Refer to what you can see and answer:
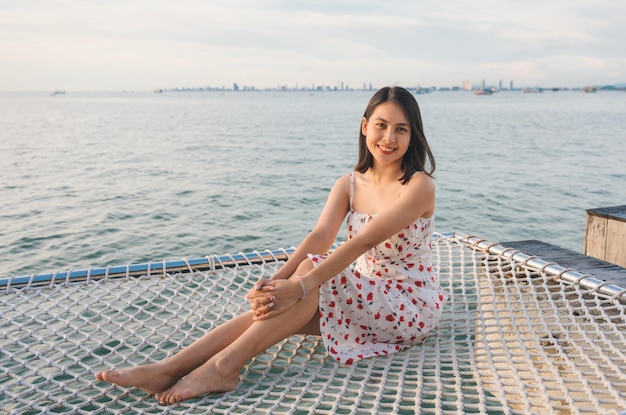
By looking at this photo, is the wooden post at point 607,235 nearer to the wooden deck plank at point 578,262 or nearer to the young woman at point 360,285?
the wooden deck plank at point 578,262

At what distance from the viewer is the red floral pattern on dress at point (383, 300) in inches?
108

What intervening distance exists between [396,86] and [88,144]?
2373cm

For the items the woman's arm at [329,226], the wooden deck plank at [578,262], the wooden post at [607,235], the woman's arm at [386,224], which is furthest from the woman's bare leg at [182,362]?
the wooden post at [607,235]

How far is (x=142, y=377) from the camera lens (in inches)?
95.7

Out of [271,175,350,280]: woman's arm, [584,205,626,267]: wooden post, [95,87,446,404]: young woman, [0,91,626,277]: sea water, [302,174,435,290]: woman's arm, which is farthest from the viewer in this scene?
[0,91,626,277]: sea water

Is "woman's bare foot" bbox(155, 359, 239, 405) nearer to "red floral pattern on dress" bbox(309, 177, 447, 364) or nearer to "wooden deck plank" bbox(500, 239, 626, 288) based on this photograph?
"red floral pattern on dress" bbox(309, 177, 447, 364)

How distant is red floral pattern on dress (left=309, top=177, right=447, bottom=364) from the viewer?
2754 millimetres

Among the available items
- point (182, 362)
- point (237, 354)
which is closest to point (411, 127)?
point (237, 354)

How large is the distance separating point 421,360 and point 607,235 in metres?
2.94

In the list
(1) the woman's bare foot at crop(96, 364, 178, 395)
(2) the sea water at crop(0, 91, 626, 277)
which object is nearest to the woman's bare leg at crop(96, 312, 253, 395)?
(1) the woman's bare foot at crop(96, 364, 178, 395)

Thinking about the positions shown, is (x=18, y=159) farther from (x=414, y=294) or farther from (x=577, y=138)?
(x=577, y=138)

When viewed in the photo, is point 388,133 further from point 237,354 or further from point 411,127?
point 237,354

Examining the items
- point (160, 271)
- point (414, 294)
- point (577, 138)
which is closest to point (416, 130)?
point (414, 294)

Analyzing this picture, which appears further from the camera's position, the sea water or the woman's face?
the sea water
